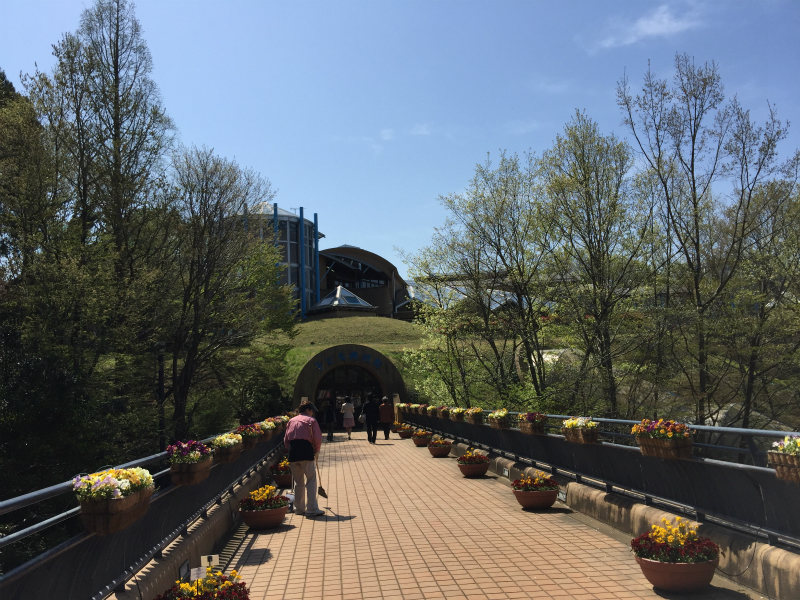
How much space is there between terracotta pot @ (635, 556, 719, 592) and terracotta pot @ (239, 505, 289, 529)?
5.44 m

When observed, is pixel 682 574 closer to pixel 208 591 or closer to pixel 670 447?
pixel 670 447

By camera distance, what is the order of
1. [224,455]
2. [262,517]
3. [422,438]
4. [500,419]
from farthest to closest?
[422,438], [500,419], [262,517], [224,455]

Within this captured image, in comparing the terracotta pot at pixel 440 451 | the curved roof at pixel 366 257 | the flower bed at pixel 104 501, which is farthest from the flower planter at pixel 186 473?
the curved roof at pixel 366 257

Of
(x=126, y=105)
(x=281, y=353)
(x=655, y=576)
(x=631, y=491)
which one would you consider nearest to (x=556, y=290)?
(x=631, y=491)

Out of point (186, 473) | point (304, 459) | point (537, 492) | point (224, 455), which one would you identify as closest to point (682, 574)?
point (537, 492)

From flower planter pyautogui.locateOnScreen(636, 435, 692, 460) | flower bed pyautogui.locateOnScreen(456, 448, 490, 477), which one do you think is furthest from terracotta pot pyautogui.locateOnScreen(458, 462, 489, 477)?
flower planter pyautogui.locateOnScreen(636, 435, 692, 460)

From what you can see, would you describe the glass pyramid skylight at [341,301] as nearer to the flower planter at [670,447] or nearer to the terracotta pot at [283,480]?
the terracotta pot at [283,480]

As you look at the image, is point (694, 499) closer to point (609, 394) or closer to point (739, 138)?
point (609, 394)

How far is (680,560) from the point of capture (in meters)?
5.33

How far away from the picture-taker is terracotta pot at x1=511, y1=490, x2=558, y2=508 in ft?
31.0

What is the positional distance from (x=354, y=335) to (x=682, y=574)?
159 feet

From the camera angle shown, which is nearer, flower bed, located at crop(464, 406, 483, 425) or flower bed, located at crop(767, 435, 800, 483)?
flower bed, located at crop(767, 435, 800, 483)

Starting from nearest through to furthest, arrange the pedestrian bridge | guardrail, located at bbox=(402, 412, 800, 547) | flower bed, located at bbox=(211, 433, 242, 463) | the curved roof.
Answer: the pedestrian bridge < guardrail, located at bbox=(402, 412, 800, 547) < flower bed, located at bbox=(211, 433, 242, 463) < the curved roof

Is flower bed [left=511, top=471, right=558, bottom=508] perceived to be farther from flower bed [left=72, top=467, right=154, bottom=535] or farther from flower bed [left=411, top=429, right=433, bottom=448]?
flower bed [left=411, top=429, right=433, bottom=448]
